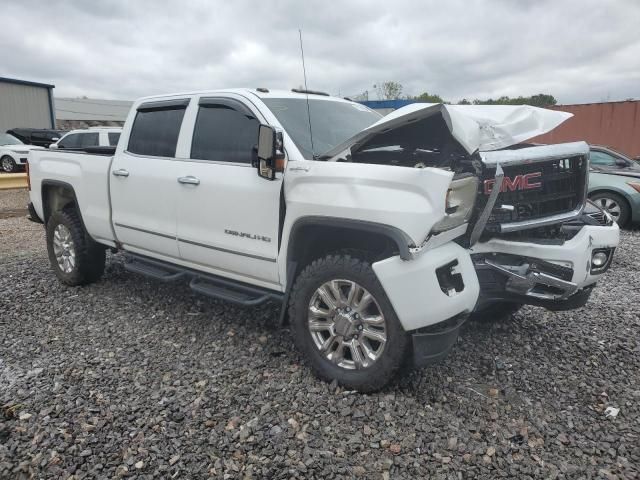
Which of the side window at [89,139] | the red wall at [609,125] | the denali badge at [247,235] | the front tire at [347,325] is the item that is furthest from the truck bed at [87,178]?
the red wall at [609,125]

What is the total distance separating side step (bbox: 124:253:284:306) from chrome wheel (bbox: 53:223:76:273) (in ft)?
3.11

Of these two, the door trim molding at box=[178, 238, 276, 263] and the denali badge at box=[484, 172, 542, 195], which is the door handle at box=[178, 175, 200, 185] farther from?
the denali badge at box=[484, 172, 542, 195]

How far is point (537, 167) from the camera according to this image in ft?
10.5

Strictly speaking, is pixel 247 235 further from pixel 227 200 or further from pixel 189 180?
pixel 189 180

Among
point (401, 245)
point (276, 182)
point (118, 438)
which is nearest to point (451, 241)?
point (401, 245)

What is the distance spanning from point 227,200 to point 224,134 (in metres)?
0.57

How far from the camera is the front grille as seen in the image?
10.2 ft

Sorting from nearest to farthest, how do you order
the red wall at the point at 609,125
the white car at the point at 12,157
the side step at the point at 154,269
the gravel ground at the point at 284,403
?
the gravel ground at the point at 284,403 < the side step at the point at 154,269 < the white car at the point at 12,157 < the red wall at the point at 609,125

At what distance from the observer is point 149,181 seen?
4.21 m

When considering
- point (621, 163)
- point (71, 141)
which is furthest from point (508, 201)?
point (71, 141)

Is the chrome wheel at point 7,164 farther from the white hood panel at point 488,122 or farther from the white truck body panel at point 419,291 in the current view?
the white truck body panel at point 419,291

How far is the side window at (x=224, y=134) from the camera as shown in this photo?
366 cm

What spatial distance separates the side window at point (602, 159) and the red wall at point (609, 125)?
837 centimetres

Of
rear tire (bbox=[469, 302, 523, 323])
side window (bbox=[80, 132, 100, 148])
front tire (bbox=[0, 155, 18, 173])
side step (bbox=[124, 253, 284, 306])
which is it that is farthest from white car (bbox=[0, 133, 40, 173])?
rear tire (bbox=[469, 302, 523, 323])
